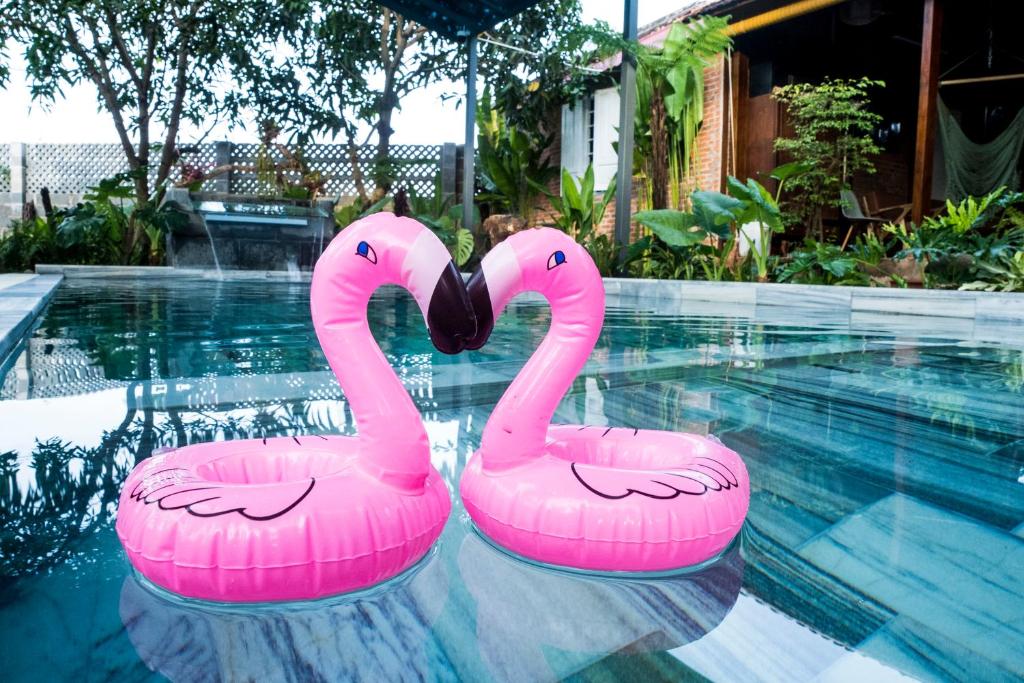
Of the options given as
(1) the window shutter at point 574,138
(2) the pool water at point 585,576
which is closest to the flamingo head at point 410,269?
(2) the pool water at point 585,576

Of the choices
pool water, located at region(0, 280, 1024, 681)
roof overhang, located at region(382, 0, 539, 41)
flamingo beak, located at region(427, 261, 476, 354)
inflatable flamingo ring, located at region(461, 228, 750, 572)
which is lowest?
pool water, located at region(0, 280, 1024, 681)

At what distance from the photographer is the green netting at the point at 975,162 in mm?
10750

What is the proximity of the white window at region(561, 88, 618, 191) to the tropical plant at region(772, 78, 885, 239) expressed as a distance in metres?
2.94

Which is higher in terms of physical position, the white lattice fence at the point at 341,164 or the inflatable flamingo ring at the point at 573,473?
the white lattice fence at the point at 341,164

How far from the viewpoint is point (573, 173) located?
44.7 feet

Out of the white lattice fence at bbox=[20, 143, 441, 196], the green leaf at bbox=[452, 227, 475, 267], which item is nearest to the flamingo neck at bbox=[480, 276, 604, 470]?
the green leaf at bbox=[452, 227, 475, 267]

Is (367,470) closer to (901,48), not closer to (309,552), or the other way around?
(309,552)

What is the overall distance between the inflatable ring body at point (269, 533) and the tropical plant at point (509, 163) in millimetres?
11525

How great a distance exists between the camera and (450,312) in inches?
53.0

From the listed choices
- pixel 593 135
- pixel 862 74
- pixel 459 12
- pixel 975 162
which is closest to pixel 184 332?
pixel 459 12

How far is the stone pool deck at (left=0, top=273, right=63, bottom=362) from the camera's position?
12.0ft

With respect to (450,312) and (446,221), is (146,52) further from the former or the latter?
(450,312)

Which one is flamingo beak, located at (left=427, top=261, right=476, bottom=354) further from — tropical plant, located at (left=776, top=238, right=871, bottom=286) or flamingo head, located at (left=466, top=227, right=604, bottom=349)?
tropical plant, located at (left=776, top=238, right=871, bottom=286)

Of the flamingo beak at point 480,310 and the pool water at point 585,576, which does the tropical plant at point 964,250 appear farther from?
the flamingo beak at point 480,310
